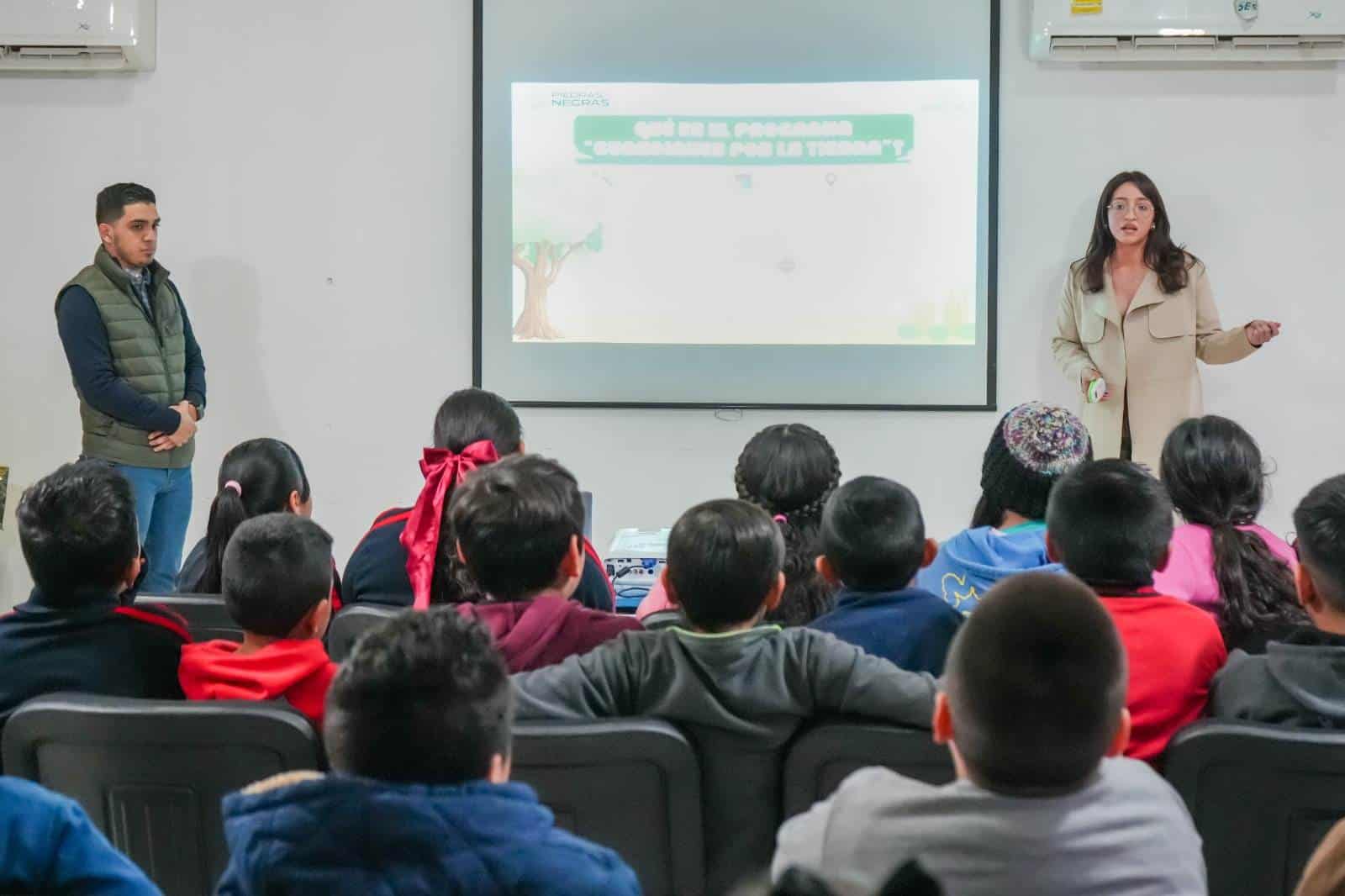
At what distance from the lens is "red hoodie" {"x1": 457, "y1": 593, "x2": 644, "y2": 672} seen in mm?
1781

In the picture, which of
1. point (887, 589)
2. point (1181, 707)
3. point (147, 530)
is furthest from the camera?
point (147, 530)

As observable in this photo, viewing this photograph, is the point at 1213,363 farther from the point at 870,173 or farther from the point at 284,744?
the point at 284,744

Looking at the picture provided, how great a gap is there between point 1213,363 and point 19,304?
14.5ft

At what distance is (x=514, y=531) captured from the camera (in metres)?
1.85

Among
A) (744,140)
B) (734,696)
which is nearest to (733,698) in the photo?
(734,696)

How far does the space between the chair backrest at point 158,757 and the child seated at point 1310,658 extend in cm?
118

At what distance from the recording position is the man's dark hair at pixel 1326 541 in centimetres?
170

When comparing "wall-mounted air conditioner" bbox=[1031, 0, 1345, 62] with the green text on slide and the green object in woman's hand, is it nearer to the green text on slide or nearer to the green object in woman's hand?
the green text on slide

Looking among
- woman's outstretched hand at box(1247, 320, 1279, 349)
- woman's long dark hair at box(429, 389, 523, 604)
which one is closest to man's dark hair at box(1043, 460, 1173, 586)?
woman's long dark hair at box(429, 389, 523, 604)

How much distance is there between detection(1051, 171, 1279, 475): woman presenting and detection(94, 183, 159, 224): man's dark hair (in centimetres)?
313

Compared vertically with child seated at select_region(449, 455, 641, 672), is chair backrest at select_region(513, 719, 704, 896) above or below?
below

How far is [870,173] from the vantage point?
4.69 meters

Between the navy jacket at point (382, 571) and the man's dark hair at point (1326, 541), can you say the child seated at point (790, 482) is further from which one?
the man's dark hair at point (1326, 541)

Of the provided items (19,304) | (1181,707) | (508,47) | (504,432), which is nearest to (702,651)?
(1181,707)
